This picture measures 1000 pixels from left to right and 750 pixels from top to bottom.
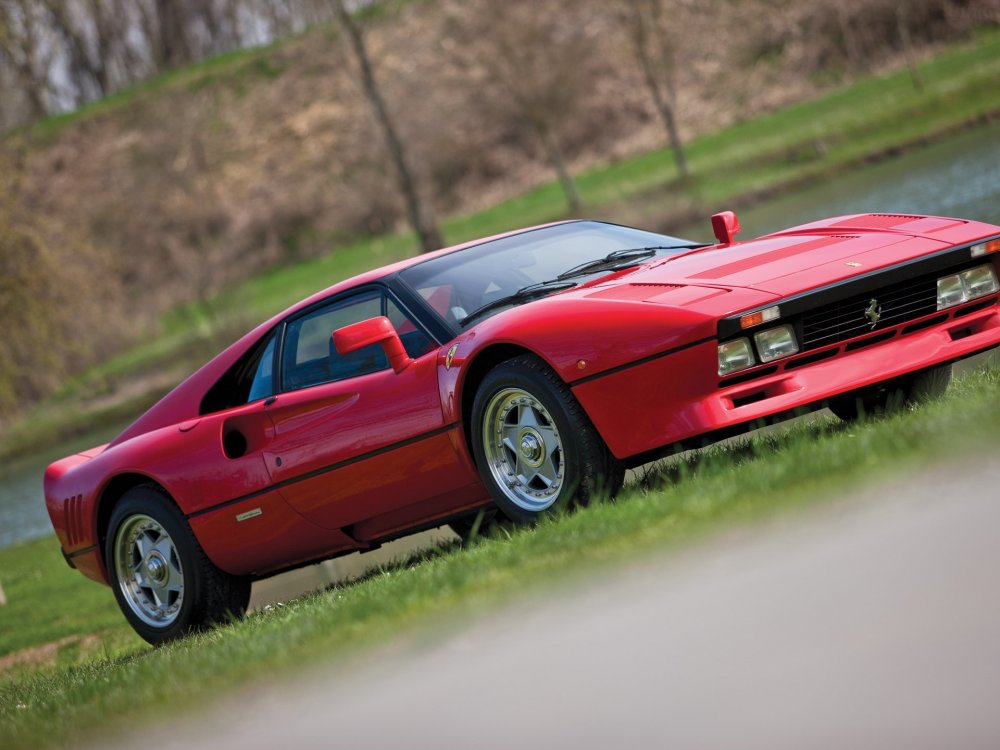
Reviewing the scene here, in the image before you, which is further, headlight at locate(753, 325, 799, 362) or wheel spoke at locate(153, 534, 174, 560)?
wheel spoke at locate(153, 534, 174, 560)

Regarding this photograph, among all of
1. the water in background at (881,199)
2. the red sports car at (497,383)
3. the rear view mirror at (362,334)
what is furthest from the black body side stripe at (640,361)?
the water in background at (881,199)

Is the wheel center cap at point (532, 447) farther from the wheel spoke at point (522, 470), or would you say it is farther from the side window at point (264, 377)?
the side window at point (264, 377)

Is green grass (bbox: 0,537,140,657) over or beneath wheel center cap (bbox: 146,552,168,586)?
beneath

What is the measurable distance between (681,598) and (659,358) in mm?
1560

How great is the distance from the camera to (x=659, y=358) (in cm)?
511

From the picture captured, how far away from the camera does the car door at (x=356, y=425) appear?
6000 millimetres

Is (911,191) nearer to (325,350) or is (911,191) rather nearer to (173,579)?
(325,350)

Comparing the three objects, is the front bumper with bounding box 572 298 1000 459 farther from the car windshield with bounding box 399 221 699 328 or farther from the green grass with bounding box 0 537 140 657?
the green grass with bounding box 0 537 140 657

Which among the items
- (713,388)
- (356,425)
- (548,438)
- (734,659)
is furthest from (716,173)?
(734,659)

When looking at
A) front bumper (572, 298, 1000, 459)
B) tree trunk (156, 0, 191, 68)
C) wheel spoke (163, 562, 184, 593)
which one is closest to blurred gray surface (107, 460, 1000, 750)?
→ front bumper (572, 298, 1000, 459)

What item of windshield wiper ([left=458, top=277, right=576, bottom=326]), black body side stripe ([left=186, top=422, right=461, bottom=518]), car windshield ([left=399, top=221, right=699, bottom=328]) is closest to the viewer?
black body side stripe ([left=186, top=422, right=461, bottom=518])

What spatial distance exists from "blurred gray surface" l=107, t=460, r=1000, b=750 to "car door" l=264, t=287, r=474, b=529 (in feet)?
6.34

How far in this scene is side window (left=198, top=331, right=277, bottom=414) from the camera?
6859 millimetres

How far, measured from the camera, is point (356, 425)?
622cm
